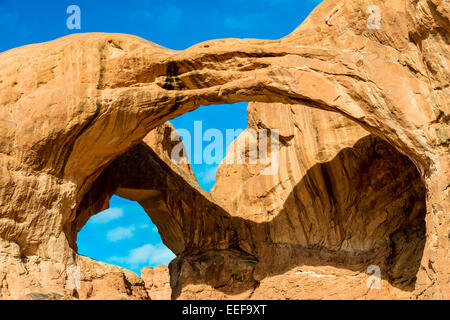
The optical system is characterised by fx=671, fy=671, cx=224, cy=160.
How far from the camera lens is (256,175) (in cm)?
1833

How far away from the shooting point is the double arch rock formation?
11977 millimetres

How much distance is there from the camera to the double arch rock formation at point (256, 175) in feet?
39.3

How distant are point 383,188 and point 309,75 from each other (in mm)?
4158

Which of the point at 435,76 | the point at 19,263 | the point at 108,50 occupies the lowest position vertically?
the point at 19,263

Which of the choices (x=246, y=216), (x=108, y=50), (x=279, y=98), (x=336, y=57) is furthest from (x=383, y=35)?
(x=246, y=216)

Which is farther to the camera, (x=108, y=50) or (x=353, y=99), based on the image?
(x=108, y=50)

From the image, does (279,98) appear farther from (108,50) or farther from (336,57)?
(108,50)

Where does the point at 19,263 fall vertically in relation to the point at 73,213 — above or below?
below

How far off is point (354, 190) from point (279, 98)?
3.74 m

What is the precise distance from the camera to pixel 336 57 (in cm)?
1284

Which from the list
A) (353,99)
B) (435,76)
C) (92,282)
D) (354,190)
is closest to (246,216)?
(354,190)

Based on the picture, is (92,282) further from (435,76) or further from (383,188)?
(435,76)

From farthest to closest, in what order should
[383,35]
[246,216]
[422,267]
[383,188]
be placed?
[246,216] → [383,188] → [383,35] → [422,267]

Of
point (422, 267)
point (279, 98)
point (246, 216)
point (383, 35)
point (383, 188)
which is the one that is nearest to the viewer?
point (422, 267)
